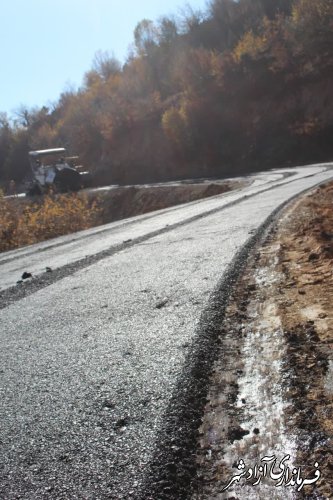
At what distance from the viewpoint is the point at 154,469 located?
1.22 meters

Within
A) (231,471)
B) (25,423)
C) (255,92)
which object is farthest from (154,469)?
(255,92)

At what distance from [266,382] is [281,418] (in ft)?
0.80

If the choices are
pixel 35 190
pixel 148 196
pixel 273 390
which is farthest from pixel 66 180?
pixel 273 390

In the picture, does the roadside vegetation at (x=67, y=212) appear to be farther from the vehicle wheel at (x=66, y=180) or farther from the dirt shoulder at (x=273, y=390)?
the dirt shoulder at (x=273, y=390)

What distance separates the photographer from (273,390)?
1.61 meters

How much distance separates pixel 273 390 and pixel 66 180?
26744mm

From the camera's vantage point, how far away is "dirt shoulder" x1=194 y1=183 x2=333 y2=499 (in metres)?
1.18

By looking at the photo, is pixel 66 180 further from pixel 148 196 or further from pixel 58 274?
pixel 58 274

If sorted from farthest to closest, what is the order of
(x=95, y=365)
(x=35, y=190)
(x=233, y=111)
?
1. (x=233, y=111)
2. (x=35, y=190)
3. (x=95, y=365)

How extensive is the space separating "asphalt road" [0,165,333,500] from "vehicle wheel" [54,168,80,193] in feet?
76.5

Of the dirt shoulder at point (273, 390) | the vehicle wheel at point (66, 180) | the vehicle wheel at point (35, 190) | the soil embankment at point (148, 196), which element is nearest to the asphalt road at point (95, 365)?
the dirt shoulder at point (273, 390)

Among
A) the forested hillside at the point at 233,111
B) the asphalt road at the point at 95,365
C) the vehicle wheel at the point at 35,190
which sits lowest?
the asphalt road at the point at 95,365

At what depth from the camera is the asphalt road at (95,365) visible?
4.19 feet

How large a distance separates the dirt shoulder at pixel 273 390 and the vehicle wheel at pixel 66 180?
→ 992 inches
